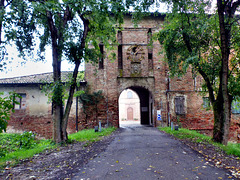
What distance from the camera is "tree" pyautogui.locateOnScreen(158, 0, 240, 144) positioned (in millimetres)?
7449

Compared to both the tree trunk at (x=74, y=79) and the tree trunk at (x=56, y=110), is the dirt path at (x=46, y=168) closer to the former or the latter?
the tree trunk at (x=56, y=110)

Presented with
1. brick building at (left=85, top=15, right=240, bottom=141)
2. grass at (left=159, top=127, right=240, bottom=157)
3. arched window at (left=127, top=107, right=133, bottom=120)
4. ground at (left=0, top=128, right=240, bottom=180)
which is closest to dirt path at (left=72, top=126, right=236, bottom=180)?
ground at (left=0, top=128, right=240, bottom=180)

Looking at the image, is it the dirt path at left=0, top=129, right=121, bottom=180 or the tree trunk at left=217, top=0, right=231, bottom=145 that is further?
the tree trunk at left=217, top=0, right=231, bottom=145

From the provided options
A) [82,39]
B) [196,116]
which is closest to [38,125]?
[82,39]

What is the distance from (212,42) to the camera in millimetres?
9039

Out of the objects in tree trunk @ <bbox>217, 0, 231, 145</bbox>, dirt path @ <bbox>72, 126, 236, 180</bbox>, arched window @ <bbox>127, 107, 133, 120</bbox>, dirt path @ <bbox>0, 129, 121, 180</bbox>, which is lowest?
arched window @ <bbox>127, 107, 133, 120</bbox>

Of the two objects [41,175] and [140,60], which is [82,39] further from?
[140,60]

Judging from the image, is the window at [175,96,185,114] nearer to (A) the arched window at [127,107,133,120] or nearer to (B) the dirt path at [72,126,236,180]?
(B) the dirt path at [72,126,236,180]

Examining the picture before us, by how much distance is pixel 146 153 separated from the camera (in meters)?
5.75

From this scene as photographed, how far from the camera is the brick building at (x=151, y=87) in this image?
14.5 metres

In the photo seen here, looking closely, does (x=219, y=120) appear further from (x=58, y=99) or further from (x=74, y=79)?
(x=58, y=99)

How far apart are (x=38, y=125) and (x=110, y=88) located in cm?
624

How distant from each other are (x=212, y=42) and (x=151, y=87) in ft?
21.2

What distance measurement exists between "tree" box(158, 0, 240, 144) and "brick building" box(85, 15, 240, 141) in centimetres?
521
